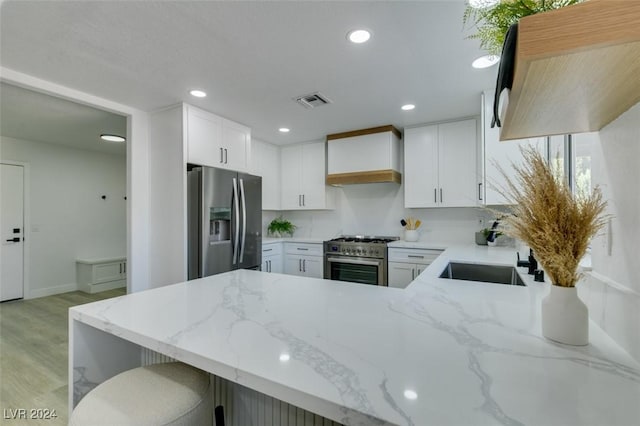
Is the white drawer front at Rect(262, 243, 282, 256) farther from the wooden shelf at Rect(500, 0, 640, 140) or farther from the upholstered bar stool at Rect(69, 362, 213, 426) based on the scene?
the wooden shelf at Rect(500, 0, 640, 140)

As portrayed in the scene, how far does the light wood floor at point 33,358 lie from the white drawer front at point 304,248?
101 inches

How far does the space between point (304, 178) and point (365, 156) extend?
108cm

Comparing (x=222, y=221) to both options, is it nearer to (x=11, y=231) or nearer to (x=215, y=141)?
(x=215, y=141)

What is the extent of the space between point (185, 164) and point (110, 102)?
0.91 metres

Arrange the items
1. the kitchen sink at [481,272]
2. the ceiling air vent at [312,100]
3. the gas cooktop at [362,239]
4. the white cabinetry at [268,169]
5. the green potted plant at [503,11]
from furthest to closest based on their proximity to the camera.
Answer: the white cabinetry at [268,169]
the gas cooktop at [362,239]
the ceiling air vent at [312,100]
the kitchen sink at [481,272]
the green potted plant at [503,11]

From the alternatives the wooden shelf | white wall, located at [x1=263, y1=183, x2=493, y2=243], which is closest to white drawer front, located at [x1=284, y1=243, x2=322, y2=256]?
white wall, located at [x1=263, y1=183, x2=493, y2=243]

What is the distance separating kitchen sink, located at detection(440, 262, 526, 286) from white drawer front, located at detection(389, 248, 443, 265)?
0.81 metres

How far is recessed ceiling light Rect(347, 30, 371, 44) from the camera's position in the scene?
5.63 ft

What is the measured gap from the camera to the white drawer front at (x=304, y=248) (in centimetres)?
393

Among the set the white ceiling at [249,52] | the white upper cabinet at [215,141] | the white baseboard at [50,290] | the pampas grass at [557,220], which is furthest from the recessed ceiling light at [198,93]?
the white baseboard at [50,290]

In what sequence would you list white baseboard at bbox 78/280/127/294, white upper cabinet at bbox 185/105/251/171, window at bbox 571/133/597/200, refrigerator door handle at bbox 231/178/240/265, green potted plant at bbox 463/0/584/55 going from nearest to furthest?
1. green potted plant at bbox 463/0/584/55
2. window at bbox 571/133/597/200
3. white upper cabinet at bbox 185/105/251/171
4. refrigerator door handle at bbox 231/178/240/265
5. white baseboard at bbox 78/280/127/294

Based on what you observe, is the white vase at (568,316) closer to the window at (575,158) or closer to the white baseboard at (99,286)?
the window at (575,158)

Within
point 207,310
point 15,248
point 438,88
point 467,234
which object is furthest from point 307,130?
point 15,248

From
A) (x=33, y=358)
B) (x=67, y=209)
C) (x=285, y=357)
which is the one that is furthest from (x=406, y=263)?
(x=67, y=209)
